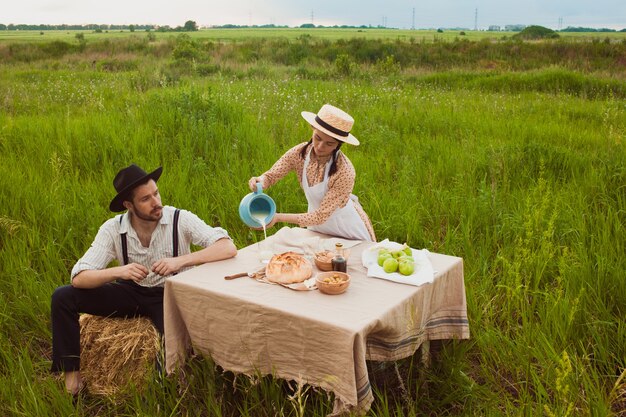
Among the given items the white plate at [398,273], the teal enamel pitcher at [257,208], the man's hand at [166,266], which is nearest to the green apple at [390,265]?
the white plate at [398,273]

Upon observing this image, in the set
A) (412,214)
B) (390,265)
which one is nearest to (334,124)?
(390,265)

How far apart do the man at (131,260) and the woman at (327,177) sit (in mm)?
606

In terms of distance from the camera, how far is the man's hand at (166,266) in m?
3.54

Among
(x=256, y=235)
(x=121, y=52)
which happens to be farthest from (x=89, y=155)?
(x=121, y=52)

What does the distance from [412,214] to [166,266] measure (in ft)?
9.13

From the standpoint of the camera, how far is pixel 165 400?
324 centimetres

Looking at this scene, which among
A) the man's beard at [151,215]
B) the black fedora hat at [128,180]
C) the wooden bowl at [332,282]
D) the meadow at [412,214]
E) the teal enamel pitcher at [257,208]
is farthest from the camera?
the teal enamel pitcher at [257,208]

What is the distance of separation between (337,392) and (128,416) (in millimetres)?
1361

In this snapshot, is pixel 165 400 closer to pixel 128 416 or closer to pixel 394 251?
pixel 128 416

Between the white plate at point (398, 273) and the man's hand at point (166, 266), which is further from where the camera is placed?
the man's hand at point (166, 266)

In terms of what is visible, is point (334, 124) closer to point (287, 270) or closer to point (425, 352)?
point (287, 270)

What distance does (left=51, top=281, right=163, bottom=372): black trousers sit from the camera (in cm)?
353

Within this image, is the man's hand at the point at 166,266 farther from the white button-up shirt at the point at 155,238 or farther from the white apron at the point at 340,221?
the white apron at the point at 340,221

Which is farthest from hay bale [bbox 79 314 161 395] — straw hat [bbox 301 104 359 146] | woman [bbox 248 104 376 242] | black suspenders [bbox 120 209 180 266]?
straw hat [bbox 301 104 359 146]
